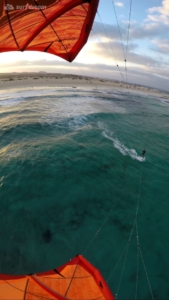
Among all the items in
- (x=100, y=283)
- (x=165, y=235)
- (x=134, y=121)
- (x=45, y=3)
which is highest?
(x=45, y=3)

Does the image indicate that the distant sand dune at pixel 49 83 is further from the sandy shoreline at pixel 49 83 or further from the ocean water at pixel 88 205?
the ocean water at pixel 88 205

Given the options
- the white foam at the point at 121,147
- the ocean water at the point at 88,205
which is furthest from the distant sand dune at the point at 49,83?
the ocean water at the point at 88,205

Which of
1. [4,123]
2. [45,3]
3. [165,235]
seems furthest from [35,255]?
[4,123]

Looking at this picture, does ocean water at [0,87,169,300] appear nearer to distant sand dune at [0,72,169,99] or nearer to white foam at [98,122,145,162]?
white foam at [98,122,145,162]

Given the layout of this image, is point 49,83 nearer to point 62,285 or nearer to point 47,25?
point 47,25

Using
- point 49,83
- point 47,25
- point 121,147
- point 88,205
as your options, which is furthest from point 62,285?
point 49,83

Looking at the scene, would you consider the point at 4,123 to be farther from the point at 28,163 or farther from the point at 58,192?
the point at 58,192
